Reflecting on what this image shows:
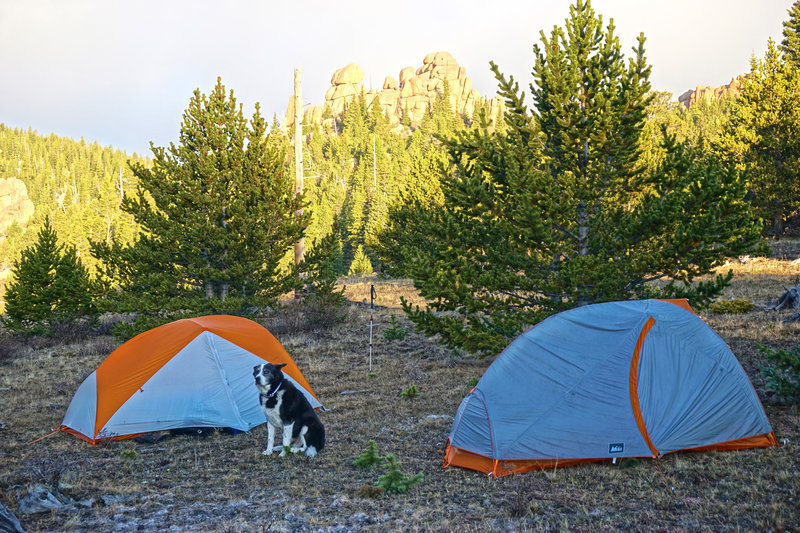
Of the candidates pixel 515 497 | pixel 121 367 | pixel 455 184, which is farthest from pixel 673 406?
pixel 121 367

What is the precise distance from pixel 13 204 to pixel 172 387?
416 ft

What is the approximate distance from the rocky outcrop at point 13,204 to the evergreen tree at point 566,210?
122519 mm

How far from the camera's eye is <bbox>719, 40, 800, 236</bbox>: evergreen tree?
25672 millimetres

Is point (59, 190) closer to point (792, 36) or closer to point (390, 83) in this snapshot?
point (390, 83)

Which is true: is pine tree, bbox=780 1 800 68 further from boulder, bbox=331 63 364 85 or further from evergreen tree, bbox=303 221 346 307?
boulder, bbox=331 63 364 85

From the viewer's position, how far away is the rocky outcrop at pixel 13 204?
107938 mm

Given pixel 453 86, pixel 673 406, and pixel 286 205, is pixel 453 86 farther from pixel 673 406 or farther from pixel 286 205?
pixel 673 406

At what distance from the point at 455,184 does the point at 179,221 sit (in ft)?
28.2

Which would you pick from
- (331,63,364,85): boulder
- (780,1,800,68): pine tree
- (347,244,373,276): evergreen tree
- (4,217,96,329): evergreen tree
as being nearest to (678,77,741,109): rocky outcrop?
(331,63,364,85): boulder

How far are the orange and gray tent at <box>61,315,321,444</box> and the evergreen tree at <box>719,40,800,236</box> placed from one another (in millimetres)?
25335

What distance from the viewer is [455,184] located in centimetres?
1146

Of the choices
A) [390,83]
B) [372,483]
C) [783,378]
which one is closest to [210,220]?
[372,483]

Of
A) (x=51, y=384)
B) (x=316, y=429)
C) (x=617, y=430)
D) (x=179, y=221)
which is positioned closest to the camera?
(x=617, y=430)

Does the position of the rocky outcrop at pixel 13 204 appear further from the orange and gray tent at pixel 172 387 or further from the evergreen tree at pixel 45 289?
the orange and gray tent at pixel 172 387
